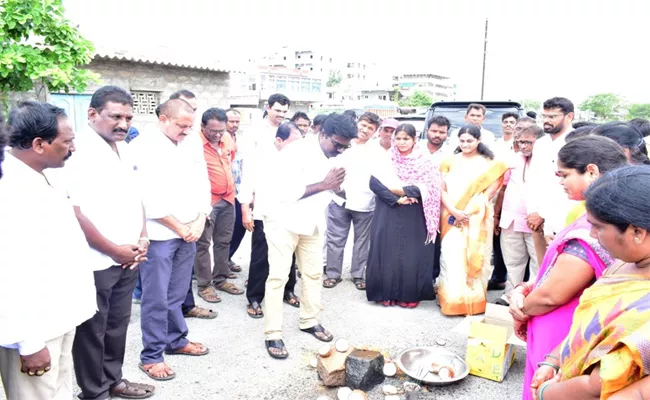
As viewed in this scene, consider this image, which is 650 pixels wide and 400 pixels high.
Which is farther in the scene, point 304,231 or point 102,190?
point 304,231

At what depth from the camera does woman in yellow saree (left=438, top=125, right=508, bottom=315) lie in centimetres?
418

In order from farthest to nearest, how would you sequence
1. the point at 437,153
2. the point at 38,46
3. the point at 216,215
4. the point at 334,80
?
the point at 334,80 → the point at 38,46 → the point at 437,153 → the point at 216,215

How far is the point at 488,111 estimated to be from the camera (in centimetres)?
696

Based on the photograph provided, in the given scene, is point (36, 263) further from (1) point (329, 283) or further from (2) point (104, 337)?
(1) point (329, 283)

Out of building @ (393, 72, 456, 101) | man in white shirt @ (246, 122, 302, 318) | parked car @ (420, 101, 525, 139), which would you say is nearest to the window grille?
parked car @ (420, 101, 525, 139)

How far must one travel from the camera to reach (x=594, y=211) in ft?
4.48

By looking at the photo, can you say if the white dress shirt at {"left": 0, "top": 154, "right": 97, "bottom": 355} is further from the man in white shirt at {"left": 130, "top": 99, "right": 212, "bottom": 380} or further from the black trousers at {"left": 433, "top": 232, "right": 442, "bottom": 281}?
the black trousers at {"left": 433, "top": 232, "right": 442, "bottom": 281}

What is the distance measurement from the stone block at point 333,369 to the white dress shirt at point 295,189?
0.90m

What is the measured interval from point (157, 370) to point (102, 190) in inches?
52.8

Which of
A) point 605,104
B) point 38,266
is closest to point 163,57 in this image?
point 38,266

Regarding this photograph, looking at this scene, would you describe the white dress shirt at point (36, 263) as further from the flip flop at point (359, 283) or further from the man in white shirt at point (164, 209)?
the flip flop at point (359, 283)

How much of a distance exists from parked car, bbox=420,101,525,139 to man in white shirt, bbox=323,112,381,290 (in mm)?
2206

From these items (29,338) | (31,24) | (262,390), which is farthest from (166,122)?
(31,24)

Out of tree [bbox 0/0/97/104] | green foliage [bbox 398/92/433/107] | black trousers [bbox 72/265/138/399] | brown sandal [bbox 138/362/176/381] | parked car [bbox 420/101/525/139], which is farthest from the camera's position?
green foliage [bbox 398/92/433/107]
